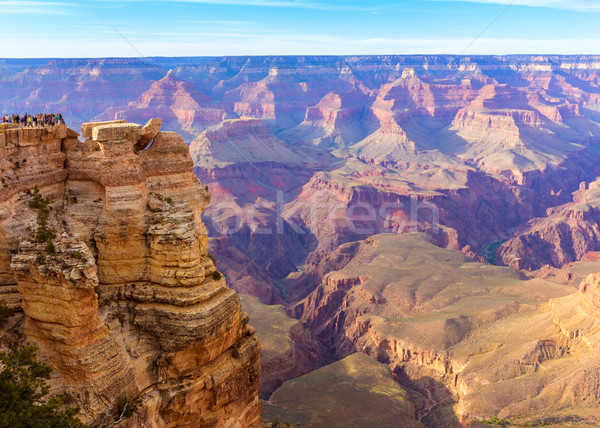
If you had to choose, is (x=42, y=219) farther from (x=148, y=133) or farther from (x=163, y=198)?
(x=148, y=133)

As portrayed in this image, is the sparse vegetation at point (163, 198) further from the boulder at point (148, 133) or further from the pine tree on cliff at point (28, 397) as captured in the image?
the pine tree on cliff at point (28, 397)

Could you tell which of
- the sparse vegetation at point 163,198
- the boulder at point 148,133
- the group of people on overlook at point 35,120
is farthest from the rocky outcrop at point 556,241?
the group of people on overlook at point 35,120

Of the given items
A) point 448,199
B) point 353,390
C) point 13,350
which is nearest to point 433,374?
point 353,390

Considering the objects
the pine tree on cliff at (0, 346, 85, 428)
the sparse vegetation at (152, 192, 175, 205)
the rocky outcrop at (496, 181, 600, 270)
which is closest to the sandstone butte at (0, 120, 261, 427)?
Answer: the sparse vegetation at (152, 192, 175, 205)

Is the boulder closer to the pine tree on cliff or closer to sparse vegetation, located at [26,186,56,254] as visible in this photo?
sparse vegetation, located at [26,186,56,254]

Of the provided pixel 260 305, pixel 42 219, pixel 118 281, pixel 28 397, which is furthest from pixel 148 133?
pixel 260 305

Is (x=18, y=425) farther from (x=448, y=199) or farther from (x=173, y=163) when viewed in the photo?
(x=448, y=199)
